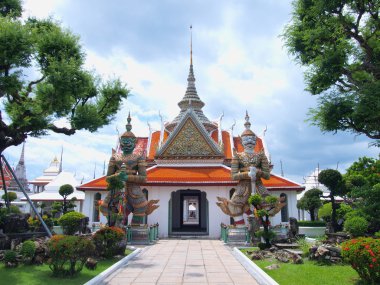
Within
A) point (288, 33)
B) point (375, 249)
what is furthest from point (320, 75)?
point (375, 249)

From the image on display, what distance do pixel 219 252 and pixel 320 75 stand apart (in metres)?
6.48

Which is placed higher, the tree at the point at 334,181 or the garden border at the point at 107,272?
the tree at the point at 334,181

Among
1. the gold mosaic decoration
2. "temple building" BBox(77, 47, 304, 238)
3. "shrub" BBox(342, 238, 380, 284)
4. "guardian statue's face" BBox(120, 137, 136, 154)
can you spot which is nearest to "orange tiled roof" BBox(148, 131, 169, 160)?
"temple building" BBox(77, 47, 304, 238)

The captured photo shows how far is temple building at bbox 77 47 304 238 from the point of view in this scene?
55.2ft

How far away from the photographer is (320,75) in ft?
30.1

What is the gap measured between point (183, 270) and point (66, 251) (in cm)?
273

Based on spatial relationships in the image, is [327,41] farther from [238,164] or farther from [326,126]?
[238,164]

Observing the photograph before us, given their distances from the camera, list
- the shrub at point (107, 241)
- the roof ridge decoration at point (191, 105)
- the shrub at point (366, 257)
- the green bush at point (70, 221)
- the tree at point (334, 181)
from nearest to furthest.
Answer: the shrub at point (366, 257)
the shrub at point (107, 241)
the green bush at point (70, 221)
the tree at point (334, 181)
the roof ridge decoration at point (191, 105)

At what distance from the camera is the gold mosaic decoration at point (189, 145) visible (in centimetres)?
1928

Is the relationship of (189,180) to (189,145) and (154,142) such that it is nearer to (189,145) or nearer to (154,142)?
(189,145)

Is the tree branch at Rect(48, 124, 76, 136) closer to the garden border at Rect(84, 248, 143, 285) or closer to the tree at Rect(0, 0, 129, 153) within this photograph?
the tree at Rect(0, 0, 129, 153)

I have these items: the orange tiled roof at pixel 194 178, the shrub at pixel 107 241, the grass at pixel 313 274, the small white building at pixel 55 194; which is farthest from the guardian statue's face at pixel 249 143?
the small white building at pixel 55 194

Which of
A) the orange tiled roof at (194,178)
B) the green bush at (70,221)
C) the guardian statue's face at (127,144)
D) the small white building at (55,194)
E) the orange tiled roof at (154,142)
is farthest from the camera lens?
the small white building at (55,194)

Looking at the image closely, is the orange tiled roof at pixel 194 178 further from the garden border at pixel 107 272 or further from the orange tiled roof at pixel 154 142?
the garden border at pixel 107 272
